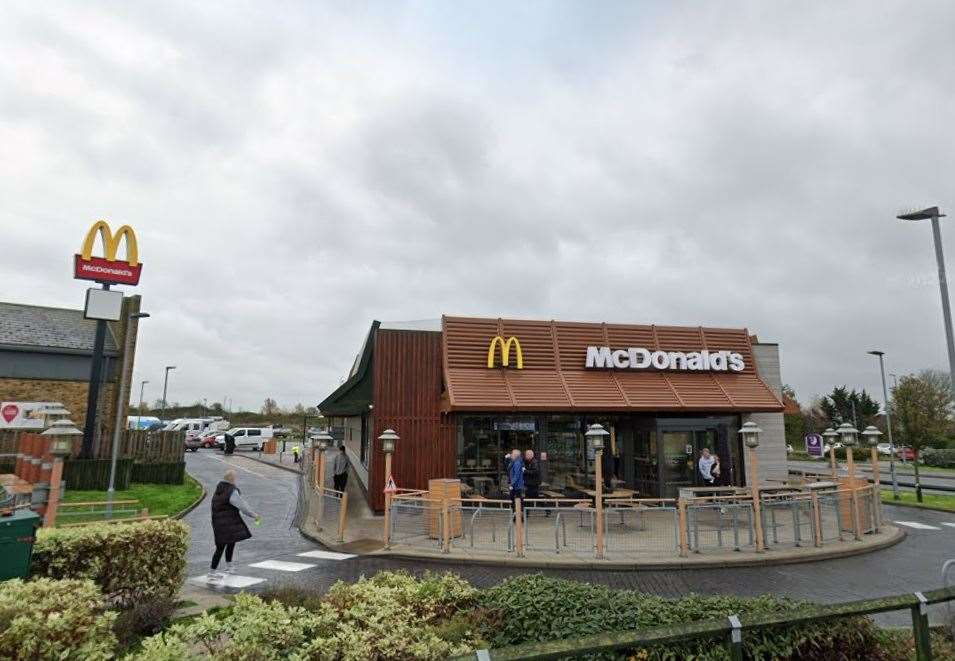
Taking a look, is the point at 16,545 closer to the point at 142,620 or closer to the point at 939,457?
the point at 142,620

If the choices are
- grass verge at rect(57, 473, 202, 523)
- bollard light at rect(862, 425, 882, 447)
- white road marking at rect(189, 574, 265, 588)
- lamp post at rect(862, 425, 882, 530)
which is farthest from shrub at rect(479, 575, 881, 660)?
grass verge at rect(57, 473, 202, 523)

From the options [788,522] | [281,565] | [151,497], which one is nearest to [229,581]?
[281,565]

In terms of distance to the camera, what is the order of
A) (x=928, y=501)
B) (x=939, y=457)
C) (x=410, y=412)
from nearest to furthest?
(x=410, y=412)
(x=928, y=501)
(x=939, y=457)

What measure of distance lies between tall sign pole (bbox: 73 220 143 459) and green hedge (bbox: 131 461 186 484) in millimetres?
2959

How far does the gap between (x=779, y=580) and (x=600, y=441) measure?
3.96 meters

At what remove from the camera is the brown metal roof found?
18.4 meters

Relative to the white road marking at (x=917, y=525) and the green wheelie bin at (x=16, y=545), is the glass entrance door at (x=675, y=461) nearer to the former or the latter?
the white road marking at (x=917, y=525)

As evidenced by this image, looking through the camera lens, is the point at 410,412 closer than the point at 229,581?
No

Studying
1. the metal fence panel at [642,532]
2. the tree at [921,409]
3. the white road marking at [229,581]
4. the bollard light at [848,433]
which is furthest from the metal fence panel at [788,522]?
the tree at [921,409]

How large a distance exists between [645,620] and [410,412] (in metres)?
13.7

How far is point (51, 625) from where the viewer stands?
472 centimetres

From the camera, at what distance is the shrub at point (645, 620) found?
4.61 metres

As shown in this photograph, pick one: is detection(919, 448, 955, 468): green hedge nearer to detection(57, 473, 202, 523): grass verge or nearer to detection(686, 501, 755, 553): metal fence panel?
detection(686, 501, 755, 553): metal fence panel

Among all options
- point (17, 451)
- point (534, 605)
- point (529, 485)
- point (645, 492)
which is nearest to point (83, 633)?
point (534, 605)
